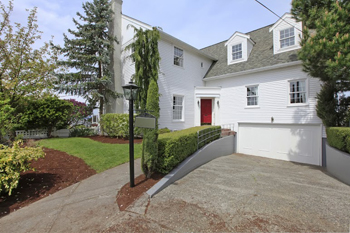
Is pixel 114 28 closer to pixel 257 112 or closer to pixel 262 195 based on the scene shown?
pixel 257 112

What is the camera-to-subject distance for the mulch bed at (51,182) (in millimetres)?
A: 3811

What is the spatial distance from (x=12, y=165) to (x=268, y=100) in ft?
39.9

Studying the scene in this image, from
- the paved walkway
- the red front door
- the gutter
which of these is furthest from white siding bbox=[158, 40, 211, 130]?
the paved walkway

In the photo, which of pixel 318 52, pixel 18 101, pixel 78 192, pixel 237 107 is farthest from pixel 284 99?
pixel 18 101

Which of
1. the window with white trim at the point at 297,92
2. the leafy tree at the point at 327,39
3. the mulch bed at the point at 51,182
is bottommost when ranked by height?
the mulch bed at the point at 51,182

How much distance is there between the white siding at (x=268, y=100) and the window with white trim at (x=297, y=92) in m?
0.23

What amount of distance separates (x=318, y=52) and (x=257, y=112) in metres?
5.69

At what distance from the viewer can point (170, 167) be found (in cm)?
516

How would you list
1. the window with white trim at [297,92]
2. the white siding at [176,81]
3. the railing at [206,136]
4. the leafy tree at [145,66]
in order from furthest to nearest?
the white siding at [176,81] → the window with white trim at [297,92] → the railing at [206,136] → the leafy tree at [145,66]

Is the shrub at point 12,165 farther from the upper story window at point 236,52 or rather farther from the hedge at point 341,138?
the upper story window at point 236,52

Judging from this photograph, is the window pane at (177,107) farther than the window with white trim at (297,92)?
Yes

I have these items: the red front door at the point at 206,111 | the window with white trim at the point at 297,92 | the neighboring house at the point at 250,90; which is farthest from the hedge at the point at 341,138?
the red front door at the point at 206,111

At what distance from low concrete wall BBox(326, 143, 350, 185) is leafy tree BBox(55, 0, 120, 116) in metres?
A: 12.6

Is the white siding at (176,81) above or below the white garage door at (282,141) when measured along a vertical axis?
above
